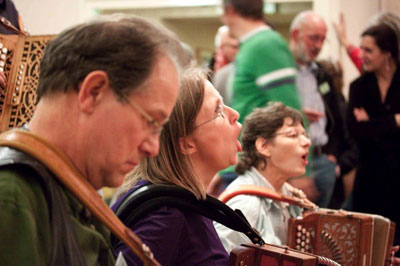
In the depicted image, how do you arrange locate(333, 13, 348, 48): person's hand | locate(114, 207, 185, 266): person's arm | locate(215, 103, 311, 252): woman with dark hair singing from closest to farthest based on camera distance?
locate(114, 207, 185, 266): person's arm → locate(215, 103, 311, 252): woman with dark hair singing → locate(333, 13, 348, 48): person's hand

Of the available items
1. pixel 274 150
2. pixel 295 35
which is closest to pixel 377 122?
pixel 295 35

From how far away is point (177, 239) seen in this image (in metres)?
1.76

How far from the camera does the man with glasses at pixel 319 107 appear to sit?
3.96 m

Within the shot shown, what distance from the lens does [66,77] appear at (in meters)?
1.20

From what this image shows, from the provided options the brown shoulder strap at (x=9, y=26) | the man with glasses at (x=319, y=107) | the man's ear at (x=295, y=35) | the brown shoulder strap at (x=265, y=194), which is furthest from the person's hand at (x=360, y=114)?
the brown shoulder strap at (x=9, y=26)

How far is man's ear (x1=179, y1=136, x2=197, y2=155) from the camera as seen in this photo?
2.01 meters

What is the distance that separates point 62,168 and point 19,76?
2.95 ft

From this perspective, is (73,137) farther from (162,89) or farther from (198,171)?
(198,171)

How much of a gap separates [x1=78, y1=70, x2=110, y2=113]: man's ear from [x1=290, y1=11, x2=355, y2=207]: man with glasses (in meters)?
2.78

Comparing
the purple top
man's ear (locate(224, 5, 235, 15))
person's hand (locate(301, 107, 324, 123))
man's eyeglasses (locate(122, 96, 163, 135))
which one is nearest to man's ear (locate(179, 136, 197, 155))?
the purple top

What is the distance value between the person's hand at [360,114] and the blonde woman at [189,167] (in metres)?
2.20

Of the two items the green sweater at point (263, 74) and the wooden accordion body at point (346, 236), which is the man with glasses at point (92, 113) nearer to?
the wooden accordion body at point (346, 236)

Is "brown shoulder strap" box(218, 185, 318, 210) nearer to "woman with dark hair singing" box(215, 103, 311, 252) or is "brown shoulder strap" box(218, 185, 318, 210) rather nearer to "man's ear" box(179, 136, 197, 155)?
"woman with dark hair singing" box(215, 103, 311, 252)

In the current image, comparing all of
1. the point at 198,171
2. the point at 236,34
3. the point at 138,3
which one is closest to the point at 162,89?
the point at 198,171
